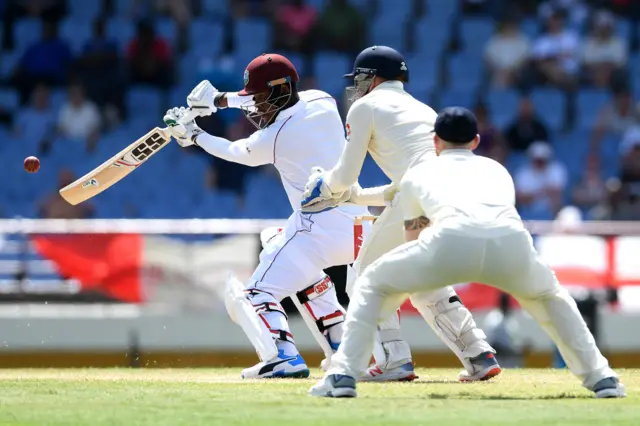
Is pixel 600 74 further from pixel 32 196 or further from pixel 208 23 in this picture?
pixel 32 196

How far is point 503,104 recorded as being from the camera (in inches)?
719

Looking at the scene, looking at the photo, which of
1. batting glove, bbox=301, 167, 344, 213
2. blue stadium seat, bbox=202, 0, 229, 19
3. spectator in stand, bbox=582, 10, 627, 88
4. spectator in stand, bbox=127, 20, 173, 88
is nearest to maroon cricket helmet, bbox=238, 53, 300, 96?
batting glove, bbox=301, 167, 344, 213

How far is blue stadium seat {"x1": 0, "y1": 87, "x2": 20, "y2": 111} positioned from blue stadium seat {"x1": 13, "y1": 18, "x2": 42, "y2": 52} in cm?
74

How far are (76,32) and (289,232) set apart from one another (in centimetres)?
1038

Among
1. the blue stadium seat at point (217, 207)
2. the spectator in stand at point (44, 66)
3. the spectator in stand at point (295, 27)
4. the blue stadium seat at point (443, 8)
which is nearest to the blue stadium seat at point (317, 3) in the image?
the spectator in stand at point (295, 27)

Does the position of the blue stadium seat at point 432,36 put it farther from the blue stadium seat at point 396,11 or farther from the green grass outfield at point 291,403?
the green grass outfield at point 291,403

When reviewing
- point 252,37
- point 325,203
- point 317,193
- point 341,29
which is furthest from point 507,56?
point 317,193

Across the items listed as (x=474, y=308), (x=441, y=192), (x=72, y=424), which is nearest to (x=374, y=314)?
(x=441, y=192)

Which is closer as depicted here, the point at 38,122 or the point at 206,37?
the point at 38,122

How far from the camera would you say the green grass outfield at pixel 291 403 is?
626 centimetres

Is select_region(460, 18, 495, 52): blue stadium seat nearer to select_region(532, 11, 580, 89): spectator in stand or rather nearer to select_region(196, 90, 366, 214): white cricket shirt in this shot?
select_region(532, 11, 580, 89): spectator in stand

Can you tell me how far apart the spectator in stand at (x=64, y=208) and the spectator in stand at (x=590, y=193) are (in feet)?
19.1

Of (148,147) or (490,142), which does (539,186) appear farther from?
(148,147)

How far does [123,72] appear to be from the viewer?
18188 millimetres
